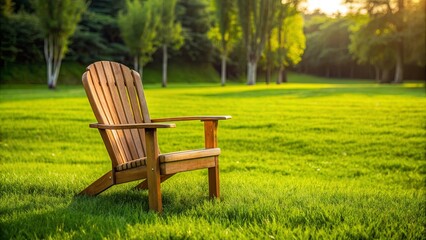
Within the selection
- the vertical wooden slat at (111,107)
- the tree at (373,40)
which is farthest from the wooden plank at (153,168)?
the tree at (373,40)

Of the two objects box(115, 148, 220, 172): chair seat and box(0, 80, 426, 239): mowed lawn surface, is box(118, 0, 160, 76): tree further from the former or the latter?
box(115, 148, 220, 172): chair seat

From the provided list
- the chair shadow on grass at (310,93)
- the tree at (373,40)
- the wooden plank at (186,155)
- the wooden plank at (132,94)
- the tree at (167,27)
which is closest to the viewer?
the wooden plank at (186,155)

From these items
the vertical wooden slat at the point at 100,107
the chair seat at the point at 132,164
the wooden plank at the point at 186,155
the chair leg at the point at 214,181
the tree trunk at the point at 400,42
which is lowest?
the chair leg at the point at 214,181

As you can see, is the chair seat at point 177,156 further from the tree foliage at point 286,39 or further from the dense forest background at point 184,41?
the tree foliage at point 286,39

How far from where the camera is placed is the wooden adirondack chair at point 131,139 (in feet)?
12.1

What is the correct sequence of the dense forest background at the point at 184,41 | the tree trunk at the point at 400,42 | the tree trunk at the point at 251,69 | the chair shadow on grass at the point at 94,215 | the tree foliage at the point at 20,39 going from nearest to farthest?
the chair shadow on grass at the point at 94,215 < the tree foliage at the point at 20,39 < the dense forest background at the point at 184,41 < the tree trunk at the point at 251,69 < the tree trunk at the point at 400,42

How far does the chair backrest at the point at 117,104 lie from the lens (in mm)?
4141

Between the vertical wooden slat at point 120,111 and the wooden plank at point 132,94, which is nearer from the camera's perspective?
the vertical wooden slat at point 120,111

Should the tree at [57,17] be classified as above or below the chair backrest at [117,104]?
above

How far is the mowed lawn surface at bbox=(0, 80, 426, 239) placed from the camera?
11.2ft

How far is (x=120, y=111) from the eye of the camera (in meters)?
4.59

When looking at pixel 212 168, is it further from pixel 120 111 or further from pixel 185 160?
pixel 120 111

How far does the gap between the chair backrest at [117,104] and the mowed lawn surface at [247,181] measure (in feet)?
1.59

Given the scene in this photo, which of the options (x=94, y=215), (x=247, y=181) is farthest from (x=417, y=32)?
(x=94, y=215)
